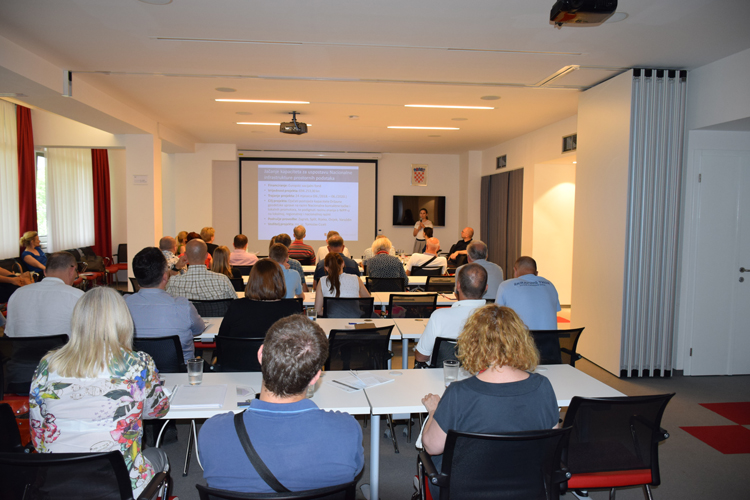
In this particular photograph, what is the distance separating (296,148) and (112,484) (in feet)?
34.2

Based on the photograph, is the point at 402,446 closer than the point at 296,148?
Yes

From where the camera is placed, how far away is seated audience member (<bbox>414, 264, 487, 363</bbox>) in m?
3.04

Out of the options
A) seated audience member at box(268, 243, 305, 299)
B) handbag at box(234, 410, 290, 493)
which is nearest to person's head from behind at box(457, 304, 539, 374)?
handbag at box(234, 410, 290, 493)

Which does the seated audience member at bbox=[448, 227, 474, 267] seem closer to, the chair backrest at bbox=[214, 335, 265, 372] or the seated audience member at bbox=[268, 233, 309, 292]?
the seated audience member at bbox=[268, 233, 309, 292]

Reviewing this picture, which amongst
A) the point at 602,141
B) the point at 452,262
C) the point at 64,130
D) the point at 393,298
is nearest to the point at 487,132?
the point at 452,262

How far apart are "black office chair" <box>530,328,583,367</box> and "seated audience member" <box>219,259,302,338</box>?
1.63m

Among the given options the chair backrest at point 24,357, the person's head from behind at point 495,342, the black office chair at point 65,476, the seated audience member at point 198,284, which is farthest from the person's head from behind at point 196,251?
the person's head from behind at point 495,342

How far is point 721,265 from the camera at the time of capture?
5.02 meters

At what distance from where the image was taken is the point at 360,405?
88.3 inches

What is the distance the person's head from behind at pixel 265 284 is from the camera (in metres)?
3.38

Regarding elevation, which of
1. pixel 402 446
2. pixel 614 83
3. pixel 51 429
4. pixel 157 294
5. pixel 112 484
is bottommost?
pixel 402 446

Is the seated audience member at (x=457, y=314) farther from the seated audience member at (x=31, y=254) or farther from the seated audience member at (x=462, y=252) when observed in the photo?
A: the seated audience member at (x=31, y=254)

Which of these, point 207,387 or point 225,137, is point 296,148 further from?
point 207,387

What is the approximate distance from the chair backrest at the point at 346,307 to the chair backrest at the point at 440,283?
1524mm
